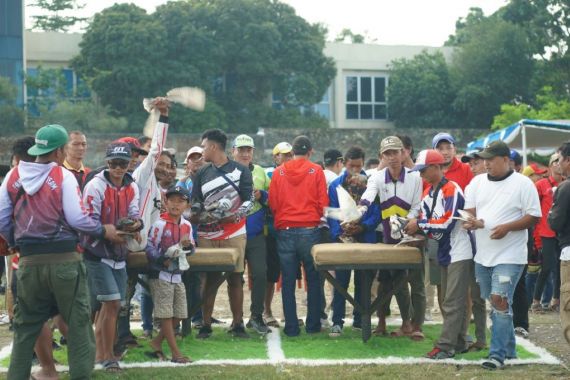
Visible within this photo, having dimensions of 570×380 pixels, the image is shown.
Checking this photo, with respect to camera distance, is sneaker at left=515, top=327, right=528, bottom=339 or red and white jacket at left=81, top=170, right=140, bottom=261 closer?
red and white jacket at left=81, top=170, right=140, bottom=261

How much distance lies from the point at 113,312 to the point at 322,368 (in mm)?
1973

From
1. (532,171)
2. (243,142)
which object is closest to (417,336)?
(243,142)

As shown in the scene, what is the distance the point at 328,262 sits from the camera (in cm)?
959

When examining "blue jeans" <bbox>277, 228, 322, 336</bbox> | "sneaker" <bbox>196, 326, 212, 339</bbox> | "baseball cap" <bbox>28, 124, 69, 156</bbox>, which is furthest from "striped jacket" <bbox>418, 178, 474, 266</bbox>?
"baseball cap" <bbox>28, 124, 69, 156</bbox>

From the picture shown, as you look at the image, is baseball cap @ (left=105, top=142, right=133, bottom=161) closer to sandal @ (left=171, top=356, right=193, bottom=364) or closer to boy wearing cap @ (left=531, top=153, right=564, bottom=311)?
sandal @ (left=171, top=356, right=193, bottom=364)

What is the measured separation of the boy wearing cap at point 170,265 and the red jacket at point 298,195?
1493 mm

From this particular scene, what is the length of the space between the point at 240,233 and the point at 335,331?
4.97 feet

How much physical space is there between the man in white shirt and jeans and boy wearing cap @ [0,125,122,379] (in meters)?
3.53

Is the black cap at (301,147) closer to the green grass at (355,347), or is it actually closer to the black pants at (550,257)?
the green grass at (355,347)

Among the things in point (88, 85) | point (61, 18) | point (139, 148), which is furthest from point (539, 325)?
point (61, 18)

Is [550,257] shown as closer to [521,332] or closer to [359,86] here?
[521,332]

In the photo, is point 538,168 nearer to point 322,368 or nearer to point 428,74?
point 322,368

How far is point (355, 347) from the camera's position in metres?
9.66

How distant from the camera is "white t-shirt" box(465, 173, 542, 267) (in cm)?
847
